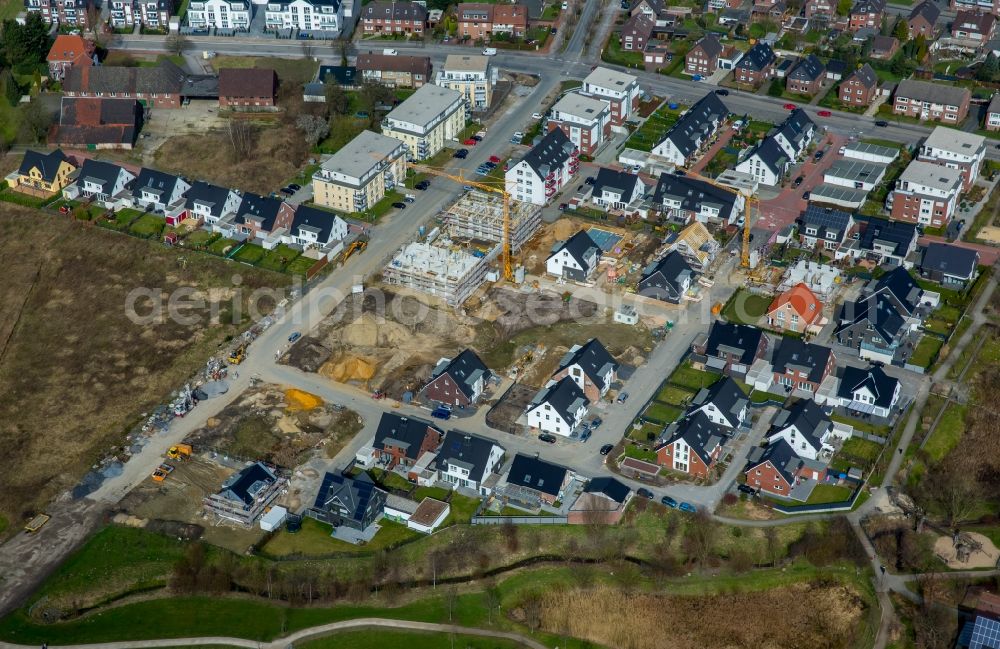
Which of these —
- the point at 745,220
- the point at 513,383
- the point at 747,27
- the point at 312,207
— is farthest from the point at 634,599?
the point at 747,27

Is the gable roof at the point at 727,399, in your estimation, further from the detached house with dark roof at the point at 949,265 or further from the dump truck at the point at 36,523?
the dump truck at the point at 36,523

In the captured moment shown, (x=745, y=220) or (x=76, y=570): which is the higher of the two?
(x=745, y=220)

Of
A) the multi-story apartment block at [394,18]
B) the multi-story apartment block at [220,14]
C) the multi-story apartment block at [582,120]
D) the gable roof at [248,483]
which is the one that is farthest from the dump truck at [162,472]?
the multi-story apartment block at [220,14]

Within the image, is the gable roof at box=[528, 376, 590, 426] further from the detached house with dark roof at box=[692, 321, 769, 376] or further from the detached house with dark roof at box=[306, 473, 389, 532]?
the detached house with dark roof at box=[306, 473, 389, 532]

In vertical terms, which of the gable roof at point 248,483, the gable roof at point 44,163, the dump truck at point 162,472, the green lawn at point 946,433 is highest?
the green lawn at point 946,433

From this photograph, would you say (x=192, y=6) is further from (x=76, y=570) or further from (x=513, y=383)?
(x=76, y=570)

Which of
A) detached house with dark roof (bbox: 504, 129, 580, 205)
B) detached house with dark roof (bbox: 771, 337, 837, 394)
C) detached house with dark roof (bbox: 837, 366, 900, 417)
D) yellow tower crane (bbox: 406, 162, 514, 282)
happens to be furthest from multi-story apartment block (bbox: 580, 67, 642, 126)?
detached house with dark roof (bbox: 837, 366, 900, 417)
